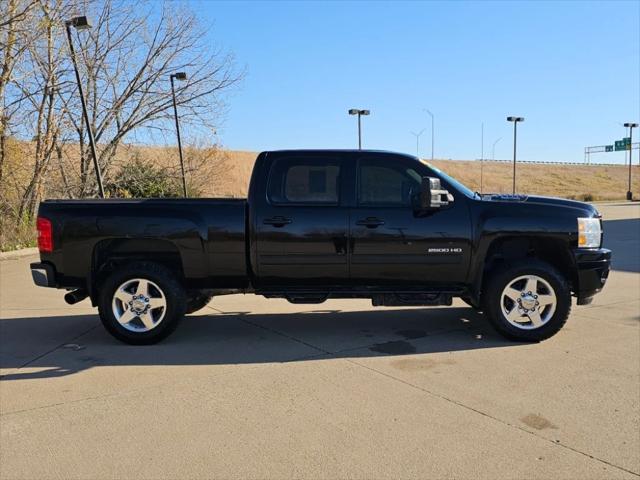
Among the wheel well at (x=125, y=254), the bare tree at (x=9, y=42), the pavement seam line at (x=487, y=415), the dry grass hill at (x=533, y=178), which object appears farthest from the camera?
the dry grass hill at (x=533, y=178)

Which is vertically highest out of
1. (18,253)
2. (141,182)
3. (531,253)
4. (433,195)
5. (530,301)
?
(141,182)

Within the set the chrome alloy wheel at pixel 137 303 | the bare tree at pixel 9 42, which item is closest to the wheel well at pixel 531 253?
the chrome alloy wheel at pixel 137 303

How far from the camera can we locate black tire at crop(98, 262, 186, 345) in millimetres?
5414

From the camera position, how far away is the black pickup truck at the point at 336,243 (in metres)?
5.37

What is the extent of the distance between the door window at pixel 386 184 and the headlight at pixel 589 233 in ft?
5.51

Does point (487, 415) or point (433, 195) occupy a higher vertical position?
point (433, 195)

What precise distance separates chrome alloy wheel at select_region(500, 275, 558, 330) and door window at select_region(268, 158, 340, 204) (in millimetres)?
2032

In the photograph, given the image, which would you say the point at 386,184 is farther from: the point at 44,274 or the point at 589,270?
the point at 44,274

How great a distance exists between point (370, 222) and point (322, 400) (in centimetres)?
199

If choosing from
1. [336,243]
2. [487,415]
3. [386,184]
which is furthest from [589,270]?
[336,243]

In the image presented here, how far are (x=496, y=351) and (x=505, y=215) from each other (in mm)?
1349

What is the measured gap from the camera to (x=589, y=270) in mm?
5398

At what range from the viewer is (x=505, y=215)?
5363 millimetres

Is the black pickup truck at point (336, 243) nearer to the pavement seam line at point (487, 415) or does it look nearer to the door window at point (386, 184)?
the door window at point (386, 184)
